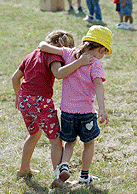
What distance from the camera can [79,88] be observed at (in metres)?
2.66

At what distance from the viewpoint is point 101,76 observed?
2.56 metres

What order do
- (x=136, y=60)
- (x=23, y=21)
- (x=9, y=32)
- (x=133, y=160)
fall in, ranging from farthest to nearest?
(x=23, y=21)
(x=9, y=32)
(x=136, y=60)
(x=133, y=160)

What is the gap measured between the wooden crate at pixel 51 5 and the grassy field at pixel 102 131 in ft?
8.85

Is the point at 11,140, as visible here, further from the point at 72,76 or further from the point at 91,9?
the point at 91,9

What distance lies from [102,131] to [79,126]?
1243 millimetres

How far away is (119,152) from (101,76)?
4.05 ft

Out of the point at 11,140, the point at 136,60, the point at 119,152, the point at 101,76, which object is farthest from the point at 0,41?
the point at 101,76

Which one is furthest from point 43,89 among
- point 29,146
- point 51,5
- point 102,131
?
point 51,5

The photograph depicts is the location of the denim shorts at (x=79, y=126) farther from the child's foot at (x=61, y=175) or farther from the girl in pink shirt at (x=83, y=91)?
the child's foot at (x=61, y=175)

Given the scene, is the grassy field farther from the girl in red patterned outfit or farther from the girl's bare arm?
the girl's bare arm

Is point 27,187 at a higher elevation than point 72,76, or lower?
lower

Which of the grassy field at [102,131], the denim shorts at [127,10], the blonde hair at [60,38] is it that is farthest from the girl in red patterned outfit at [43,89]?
the denim shorts at [127,10]

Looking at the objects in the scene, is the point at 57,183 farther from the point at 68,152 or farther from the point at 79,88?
the point at 79,88

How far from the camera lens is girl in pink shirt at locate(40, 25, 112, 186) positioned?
2.58 meters
